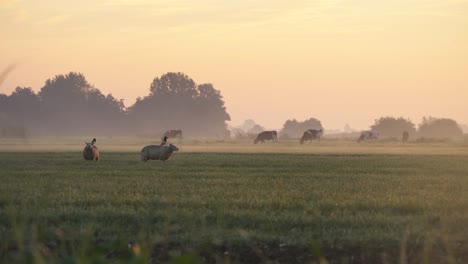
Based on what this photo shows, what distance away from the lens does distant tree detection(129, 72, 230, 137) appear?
582 feet

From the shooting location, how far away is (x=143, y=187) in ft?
63.0

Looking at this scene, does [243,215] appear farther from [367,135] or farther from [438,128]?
[438,128]

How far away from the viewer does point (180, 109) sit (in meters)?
179

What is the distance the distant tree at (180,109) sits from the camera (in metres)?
177

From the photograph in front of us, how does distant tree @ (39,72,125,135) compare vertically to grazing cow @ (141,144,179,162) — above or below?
above

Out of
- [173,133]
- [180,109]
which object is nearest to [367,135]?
[173,133]

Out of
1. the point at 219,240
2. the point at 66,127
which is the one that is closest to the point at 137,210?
the point at 219,240

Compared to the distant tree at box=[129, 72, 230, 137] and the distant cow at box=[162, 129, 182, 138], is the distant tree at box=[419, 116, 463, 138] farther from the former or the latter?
the distant cow at box=[162, 129, 182, 138]

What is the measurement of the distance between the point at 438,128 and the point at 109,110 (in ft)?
263

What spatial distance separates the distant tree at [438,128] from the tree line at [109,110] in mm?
51439

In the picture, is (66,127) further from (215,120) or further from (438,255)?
(438,255)

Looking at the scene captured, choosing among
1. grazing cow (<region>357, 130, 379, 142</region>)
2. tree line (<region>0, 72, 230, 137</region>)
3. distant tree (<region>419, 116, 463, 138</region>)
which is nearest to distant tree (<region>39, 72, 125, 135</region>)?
tree line (<region>0, 72, 230, 137</region>)

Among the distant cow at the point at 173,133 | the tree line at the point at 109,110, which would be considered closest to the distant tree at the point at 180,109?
the tree line at the point at 109,110

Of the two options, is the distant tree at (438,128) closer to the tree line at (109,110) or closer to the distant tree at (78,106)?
the tree line at (109,110)
